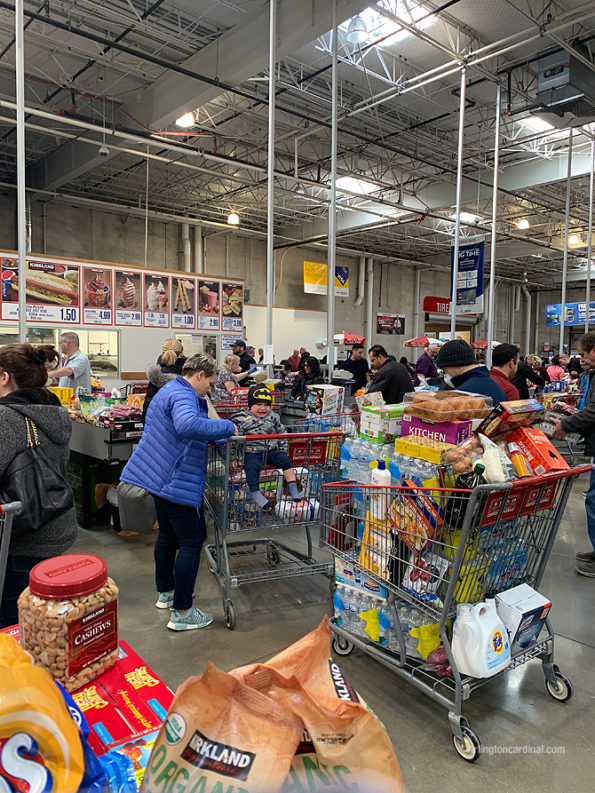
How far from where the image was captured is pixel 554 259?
23.8 meters

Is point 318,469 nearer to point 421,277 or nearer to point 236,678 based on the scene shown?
point 236,678

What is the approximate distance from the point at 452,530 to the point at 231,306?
11.3 meters

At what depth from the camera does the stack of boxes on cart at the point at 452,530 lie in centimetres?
231

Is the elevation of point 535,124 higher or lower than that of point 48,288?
higher

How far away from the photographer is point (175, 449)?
10.1ft

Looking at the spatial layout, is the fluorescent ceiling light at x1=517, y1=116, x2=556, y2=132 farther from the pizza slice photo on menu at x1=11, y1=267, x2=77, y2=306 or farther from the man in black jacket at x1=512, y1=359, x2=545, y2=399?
the pizza slice photo on menu at x1=11, y1=267, x2=77, y2=306

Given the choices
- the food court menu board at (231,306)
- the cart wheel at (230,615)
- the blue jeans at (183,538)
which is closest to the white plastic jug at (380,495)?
the blue jeans at (183,538)

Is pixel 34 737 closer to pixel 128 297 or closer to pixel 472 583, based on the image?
pixel 472 583

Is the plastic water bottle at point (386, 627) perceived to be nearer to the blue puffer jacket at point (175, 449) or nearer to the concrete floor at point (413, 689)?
the concrete floor at point (413, 689)

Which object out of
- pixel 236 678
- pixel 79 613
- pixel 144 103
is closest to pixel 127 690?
pixel 79 613

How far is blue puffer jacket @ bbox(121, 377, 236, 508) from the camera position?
117 inches

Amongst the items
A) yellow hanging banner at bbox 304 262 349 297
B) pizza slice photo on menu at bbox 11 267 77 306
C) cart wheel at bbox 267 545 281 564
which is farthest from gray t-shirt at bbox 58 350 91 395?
yellow hanging banner at bbox 304 262 349 297

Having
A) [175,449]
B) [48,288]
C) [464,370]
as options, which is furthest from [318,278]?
[175,449]

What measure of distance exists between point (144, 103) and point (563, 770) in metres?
10.4
